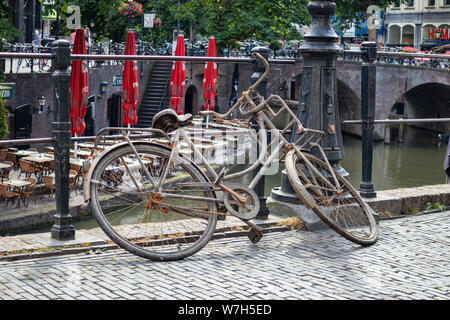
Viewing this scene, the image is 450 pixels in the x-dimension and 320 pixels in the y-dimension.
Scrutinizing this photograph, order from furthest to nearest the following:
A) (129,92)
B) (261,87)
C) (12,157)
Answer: (12,157) → (129,92) → (261,87)

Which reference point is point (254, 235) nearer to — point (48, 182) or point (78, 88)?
point (78, 88)

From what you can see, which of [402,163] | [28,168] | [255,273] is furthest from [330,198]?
[402,163]

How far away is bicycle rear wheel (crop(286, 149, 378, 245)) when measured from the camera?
5.48m

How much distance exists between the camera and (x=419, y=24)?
59844 millimetres

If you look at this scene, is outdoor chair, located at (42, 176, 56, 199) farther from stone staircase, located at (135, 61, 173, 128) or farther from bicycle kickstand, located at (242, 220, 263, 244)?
stone staircase, located at (135, 61, 173, 128)

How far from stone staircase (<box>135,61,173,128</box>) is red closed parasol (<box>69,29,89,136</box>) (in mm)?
19273

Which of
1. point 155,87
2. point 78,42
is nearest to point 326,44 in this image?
point 78,42

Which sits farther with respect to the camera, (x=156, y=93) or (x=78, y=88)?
(x=156, y=93)

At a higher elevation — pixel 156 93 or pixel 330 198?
pixel 156 93

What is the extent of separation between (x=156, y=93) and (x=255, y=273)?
33124 millimetres

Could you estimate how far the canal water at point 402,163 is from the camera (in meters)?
26.9

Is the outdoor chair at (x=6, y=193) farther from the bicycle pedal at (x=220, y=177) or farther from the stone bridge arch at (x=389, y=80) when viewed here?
the stone bridge arch at (x=389, y=80)

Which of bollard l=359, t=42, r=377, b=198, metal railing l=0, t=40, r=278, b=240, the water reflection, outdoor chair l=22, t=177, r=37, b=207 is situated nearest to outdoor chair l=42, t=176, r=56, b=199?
outdoor chair l=22, t=177, r=37, b=207
